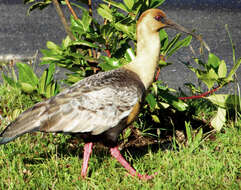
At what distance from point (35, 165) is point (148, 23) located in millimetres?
1671

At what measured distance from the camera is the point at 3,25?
966 centimetres

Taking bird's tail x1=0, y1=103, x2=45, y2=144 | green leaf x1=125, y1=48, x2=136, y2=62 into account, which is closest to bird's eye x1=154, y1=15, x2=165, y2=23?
green leaf x1=125, y1=48, x2=136, y2=62

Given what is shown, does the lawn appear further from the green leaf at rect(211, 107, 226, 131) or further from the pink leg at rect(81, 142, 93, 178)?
the green leaf at rect(211, 107, 226, 131)

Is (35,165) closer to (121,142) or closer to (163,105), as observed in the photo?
(121,142)

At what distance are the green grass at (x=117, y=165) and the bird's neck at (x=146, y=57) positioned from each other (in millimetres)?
735

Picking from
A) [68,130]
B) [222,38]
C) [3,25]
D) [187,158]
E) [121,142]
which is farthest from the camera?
→ [3,25]

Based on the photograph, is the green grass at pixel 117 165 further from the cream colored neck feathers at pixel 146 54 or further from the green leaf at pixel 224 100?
the cream colored neck feathers at pixel 146 54

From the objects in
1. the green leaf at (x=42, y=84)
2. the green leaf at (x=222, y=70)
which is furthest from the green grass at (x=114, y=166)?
the green leaf at (x=222, y=70)

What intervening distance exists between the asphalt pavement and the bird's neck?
235 centimetres

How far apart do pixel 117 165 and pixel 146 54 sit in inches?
42.5

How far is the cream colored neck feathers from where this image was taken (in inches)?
147

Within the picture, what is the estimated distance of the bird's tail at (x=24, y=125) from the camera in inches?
134

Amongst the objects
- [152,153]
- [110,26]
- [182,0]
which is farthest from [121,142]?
[182,0]

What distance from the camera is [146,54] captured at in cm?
373
